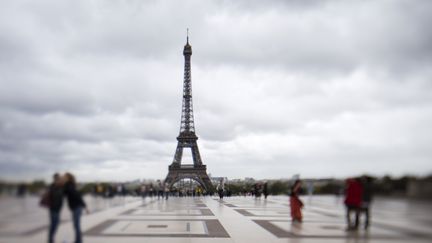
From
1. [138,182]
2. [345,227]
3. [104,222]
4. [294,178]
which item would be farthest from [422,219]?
[104,222]

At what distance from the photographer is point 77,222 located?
10.4ft

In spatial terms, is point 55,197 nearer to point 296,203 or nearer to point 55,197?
point 55,197

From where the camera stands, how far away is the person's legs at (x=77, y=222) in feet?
10.2

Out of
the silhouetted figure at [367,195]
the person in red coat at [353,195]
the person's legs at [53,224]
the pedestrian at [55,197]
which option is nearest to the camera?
the silhouetted figure at [367,195]

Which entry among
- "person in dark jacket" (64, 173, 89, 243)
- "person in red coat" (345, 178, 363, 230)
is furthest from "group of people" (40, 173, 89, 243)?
"person in red coat" (345, 178, 363, 230)

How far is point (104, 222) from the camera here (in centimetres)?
362

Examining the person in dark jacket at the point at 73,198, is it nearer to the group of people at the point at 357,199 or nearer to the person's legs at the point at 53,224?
the person's legs at the point at 53,224

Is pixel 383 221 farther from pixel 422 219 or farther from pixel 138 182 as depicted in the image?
pixel 138 182

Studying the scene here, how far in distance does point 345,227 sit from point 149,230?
389 centimetres

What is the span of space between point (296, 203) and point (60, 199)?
196cm

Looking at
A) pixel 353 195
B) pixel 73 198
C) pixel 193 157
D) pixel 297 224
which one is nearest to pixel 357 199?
pixel 353 195

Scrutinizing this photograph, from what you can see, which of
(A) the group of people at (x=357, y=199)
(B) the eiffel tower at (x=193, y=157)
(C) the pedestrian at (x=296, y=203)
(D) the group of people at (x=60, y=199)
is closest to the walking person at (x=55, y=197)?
(D) the group of people at (x=60, y=199)

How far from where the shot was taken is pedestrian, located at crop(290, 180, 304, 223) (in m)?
3.14

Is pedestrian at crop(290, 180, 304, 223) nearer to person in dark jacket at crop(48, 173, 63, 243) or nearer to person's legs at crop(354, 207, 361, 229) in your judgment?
person's legs at crop(354, 207, 361, 229)
